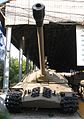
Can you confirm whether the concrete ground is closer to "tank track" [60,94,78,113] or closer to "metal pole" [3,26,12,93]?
"tank track" [60,94,78,113]

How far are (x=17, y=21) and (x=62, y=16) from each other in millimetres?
2624

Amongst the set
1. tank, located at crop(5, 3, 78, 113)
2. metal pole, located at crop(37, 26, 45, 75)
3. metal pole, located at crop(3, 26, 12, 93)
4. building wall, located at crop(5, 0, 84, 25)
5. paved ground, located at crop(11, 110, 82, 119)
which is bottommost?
metal pole, located at crop(3, 26, 12, 93)

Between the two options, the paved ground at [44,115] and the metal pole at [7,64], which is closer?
the paved ground at [44,115]

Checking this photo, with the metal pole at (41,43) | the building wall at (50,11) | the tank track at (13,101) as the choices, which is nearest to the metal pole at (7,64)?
the building wall at (50,11)

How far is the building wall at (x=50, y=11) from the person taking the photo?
22516mm

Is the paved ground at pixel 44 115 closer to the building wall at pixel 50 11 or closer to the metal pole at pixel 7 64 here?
the metal pole at pixel 7 64

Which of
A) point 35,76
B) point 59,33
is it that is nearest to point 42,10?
point 35,76

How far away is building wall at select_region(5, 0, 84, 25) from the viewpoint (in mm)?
22516

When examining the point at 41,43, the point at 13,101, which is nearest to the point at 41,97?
the point at 13,101

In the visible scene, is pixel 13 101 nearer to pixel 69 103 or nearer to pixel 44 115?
pixel 44 115

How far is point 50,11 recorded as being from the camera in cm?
2273

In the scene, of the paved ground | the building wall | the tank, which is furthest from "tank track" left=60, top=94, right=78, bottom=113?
the building wall

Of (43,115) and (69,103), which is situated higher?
(69,103)

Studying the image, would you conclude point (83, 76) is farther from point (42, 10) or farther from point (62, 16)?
point (42, 10)
